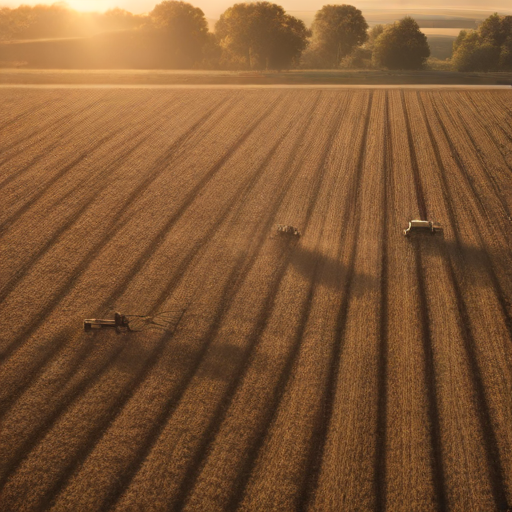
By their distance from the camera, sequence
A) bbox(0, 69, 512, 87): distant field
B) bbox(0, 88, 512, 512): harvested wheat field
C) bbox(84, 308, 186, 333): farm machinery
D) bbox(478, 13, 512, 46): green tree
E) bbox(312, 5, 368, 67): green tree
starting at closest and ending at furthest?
bbox(0, 88, 512, 512): harvested wheat field < bbox(84, 308, 186, 333): farm machinery < bbox(0, 69, 512, 87): distant field < bbox(478, 13, 512, 46): green tree < bbox(312, 5, 368, 67): green tree

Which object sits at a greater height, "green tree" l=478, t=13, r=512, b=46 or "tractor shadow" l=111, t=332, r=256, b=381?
"green tree" l=478, t=13, r=512, b=46

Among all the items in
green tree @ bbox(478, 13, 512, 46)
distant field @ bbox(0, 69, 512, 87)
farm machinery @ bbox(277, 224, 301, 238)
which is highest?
green tree @ bbox(478, 13, 512, 46)

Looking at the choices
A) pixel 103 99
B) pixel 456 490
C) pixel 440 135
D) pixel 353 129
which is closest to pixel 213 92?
pixel 103 99

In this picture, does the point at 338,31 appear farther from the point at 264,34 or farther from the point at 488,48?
the point at 488,48

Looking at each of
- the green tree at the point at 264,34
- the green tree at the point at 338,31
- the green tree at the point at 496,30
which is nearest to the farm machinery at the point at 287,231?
the green tree at the point at 264,34

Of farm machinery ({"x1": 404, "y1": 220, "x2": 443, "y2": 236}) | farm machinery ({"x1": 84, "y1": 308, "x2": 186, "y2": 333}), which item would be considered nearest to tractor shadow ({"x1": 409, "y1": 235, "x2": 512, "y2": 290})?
farm machinery ({"x1": 404, "y1": 220, "x2": 443, "y2": 236})

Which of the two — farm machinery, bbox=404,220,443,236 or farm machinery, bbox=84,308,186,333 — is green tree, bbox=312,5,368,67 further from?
farm machinery, bbox=84,308,186,333

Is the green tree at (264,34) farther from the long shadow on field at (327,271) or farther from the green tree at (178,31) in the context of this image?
the long shadow on field at (327,271)

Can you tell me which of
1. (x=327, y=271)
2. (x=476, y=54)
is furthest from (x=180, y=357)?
(x=476, y=54)
